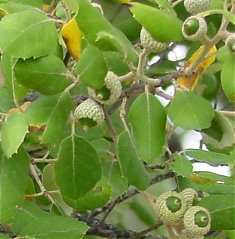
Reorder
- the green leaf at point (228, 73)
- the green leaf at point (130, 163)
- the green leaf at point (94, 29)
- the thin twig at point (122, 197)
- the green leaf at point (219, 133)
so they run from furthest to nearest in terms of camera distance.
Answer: the thin twig at point (122, 197) < the green leaf at point (219, 133) < the green leaf at point (130, 163) < the green leaf at point (228, 73) < the green leaf at point (94, 29)

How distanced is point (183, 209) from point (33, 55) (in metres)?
0.36

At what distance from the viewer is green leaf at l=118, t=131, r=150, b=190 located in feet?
3.91

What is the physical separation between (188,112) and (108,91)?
140 millimetres

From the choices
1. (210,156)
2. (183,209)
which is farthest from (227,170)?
(183,209)

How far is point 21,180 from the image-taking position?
1142mm

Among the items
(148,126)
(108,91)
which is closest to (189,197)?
(148,126)

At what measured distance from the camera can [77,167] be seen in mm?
1151

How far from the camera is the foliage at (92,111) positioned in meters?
1.02

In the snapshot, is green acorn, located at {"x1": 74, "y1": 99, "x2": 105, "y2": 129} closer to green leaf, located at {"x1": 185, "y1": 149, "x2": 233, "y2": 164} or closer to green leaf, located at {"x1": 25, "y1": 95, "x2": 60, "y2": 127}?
green leaf, located at {"x1": 25, "y1": 95, "x2": 60, "y2": 127}

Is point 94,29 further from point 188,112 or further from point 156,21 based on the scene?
point 188,112

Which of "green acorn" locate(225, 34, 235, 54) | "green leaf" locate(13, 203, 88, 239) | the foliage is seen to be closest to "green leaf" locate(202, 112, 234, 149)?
the foliage

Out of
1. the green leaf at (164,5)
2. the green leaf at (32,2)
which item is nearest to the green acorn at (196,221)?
the green leaf at (164,5)

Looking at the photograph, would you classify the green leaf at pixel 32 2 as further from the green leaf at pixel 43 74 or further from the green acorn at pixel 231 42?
the green acorn at pixel 231 42

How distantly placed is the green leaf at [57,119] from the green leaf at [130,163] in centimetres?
13
